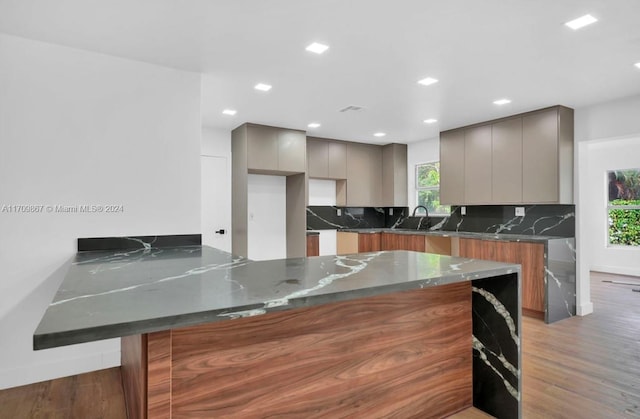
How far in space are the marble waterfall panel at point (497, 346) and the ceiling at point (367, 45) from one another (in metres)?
1.68

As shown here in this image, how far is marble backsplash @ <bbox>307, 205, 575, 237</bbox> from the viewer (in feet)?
14.6

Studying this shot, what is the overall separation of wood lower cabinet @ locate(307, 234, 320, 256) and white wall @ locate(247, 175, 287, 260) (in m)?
0.39

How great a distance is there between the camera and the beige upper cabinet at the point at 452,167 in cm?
523

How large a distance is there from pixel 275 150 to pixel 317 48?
2.46 meters

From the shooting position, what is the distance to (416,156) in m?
6.41

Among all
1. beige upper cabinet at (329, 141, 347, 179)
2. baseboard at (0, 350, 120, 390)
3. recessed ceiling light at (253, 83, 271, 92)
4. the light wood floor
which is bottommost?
the light wood floor

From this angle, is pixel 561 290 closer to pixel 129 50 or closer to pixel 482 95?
pixel 482 95

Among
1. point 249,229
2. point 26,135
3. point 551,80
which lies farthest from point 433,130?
point 26,135

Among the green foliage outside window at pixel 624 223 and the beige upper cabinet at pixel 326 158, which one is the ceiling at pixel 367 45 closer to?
the beige upper cabinet at pixel 326 158

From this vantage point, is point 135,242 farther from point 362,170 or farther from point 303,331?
point 362,170

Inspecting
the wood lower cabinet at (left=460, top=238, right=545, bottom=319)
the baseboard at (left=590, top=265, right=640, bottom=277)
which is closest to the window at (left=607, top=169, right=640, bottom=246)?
the baseboard at (left=590, top=265, right=640, bottom=277)

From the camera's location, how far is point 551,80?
3357 millimetres

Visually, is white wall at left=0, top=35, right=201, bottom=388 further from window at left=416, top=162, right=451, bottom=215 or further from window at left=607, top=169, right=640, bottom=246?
window at left=607, top=169, right=640, bottom=246

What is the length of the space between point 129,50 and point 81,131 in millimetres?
723
